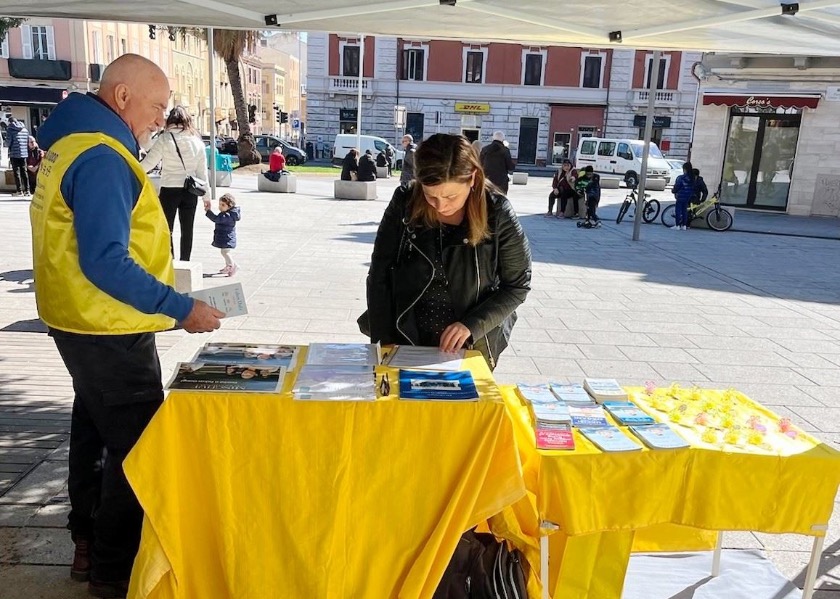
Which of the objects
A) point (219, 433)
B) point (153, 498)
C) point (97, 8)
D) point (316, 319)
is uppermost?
point (97, 8)

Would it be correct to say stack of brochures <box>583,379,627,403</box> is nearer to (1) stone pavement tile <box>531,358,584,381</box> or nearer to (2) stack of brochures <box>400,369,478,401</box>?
(2) stack of brochures <box>400,369,478,401</box>

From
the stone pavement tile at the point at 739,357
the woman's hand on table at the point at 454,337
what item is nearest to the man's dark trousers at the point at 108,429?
the woman's hand on table at the point at 454,337

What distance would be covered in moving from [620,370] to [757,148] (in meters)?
17.1

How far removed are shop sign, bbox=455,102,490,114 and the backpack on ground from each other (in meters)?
42.5

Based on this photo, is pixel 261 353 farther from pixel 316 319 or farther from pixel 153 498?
pixel 316 319

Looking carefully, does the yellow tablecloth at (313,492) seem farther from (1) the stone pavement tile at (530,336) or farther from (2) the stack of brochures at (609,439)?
(1) the stone pavement tile at (530,336)

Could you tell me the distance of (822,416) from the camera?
16.3 ft

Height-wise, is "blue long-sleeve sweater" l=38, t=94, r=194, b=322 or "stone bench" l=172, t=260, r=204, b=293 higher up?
"blue long-sleeve sweater" l=38, t=94, r=194, b=322

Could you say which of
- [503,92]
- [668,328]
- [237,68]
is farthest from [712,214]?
[503,92]

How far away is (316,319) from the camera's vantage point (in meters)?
6.83

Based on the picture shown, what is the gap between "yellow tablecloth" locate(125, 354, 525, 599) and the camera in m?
2.28

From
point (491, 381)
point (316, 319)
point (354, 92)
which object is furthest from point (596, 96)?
point (491, 381)

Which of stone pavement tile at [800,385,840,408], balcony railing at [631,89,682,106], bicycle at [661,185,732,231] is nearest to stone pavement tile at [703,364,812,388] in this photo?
stone pavement tile at [800,385,840,408]

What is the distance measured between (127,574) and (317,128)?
42839 mm
